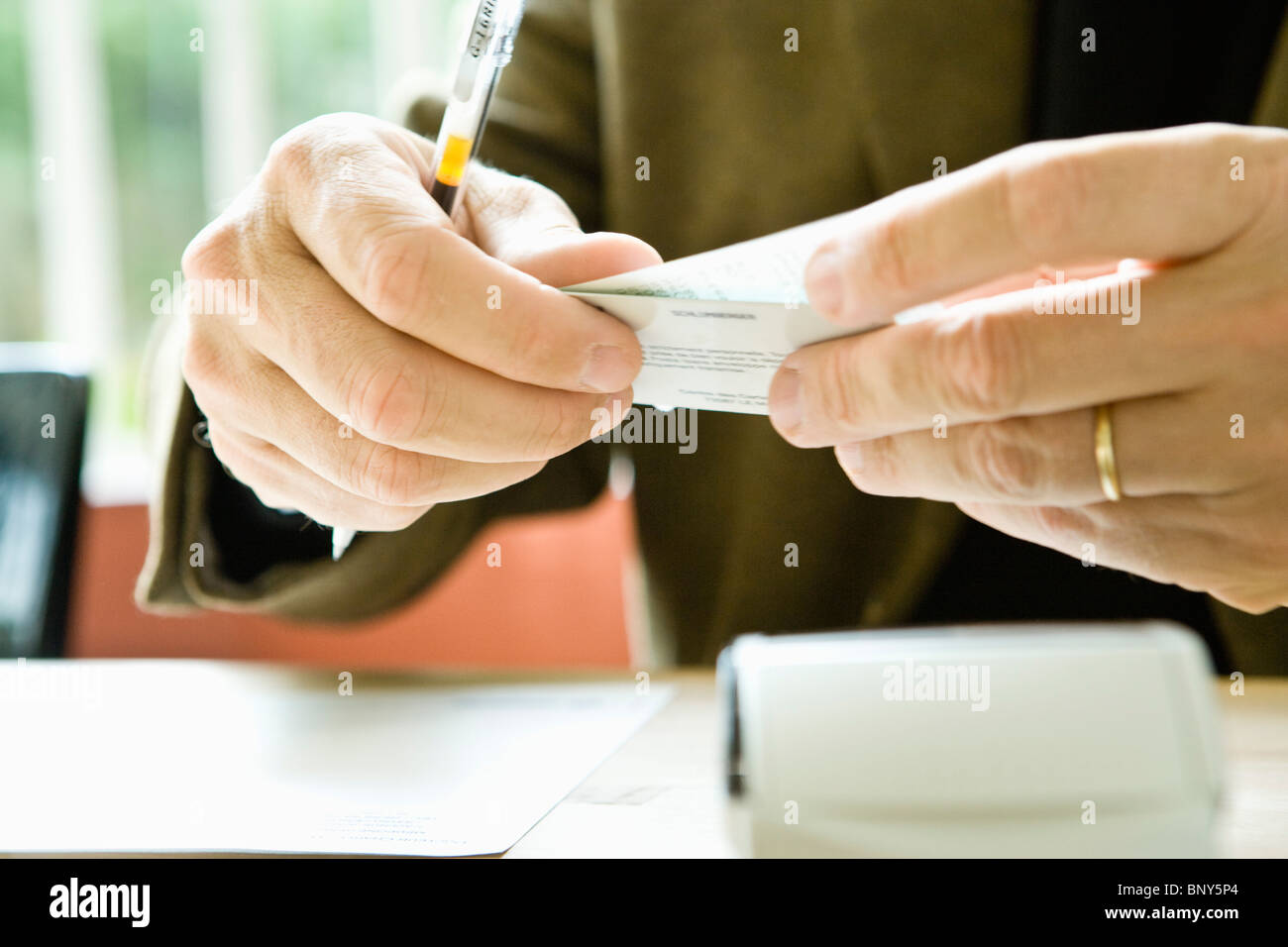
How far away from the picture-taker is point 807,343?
1.34ft

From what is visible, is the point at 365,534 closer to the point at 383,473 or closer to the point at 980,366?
the point at 383,473

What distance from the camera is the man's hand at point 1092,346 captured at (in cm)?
34

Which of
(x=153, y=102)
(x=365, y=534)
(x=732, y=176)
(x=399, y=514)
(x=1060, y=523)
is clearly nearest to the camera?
(x=1060, y=523)

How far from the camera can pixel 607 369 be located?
1.41 feet

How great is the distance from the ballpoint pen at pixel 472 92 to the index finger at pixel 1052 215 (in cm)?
21

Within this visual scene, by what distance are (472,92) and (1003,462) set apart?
0.98 ft

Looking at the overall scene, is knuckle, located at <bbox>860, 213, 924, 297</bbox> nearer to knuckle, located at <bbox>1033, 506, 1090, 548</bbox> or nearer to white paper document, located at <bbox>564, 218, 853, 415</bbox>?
white paper document, located at <bbox>564, 218, 853, 415</bbox>

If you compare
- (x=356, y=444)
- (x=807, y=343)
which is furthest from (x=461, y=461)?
(x=807, y=343)

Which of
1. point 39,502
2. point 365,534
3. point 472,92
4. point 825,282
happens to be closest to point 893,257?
point 825,282

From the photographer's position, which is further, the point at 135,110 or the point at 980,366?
the point at 135,110

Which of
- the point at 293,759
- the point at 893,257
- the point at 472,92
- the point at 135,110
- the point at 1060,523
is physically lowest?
the point at 293,759

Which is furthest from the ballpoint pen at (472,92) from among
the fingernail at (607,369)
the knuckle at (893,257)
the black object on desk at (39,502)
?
the black object on desk at (39,502)
